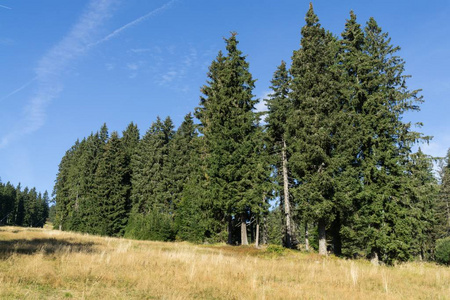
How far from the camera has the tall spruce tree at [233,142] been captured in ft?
81.4

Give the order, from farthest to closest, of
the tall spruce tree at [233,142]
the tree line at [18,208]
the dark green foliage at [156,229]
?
1. the tree line at [18,208]
2. the dark green foliage at [156,229]
3. the tall spruce tree at [233,142]

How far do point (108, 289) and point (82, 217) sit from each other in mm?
47689

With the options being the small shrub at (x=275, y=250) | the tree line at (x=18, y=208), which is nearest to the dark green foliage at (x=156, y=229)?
the small shrub at (x=275, y=250)

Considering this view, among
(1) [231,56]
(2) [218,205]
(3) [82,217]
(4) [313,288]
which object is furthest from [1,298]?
(3) [82,217]

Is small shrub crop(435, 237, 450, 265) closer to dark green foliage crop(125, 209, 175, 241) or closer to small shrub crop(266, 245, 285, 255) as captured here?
small shrub crop(266, 245, 285, 255)

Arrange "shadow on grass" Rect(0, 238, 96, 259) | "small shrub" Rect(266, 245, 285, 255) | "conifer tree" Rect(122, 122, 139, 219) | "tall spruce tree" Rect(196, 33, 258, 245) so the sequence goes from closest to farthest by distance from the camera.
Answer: "shadow on grass" Rect(0, 238, 96, 259), "small shrub" Rect(266, 245, 285, 255), "tall spruce tree" Rect(196, 33, 258, 245), "conifer tree" Rect(122, 122, 139, 219)

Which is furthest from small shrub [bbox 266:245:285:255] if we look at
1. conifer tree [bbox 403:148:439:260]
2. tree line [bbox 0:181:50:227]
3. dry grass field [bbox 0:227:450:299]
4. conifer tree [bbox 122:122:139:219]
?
tree line [bbox 0:181:50:227]

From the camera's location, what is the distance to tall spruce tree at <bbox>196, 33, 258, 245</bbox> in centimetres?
2481

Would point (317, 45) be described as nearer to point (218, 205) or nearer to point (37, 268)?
A: point (218, 205)

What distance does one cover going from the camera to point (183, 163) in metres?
40.5

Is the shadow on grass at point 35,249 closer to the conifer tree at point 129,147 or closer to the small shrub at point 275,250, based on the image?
the small shrub at point 275,250

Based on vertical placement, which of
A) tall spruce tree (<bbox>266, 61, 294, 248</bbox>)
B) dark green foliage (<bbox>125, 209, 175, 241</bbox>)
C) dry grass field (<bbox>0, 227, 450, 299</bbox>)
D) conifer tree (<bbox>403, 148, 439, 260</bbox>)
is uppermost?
tall spruce tree (<bbox>266, 61, 294, 248</bbox>)

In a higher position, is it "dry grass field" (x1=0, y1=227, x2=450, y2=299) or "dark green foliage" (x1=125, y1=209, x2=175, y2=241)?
"dry grass field" (x1=0, y1=227, x2=450, y2=299)

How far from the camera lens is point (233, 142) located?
25516 millimetres
